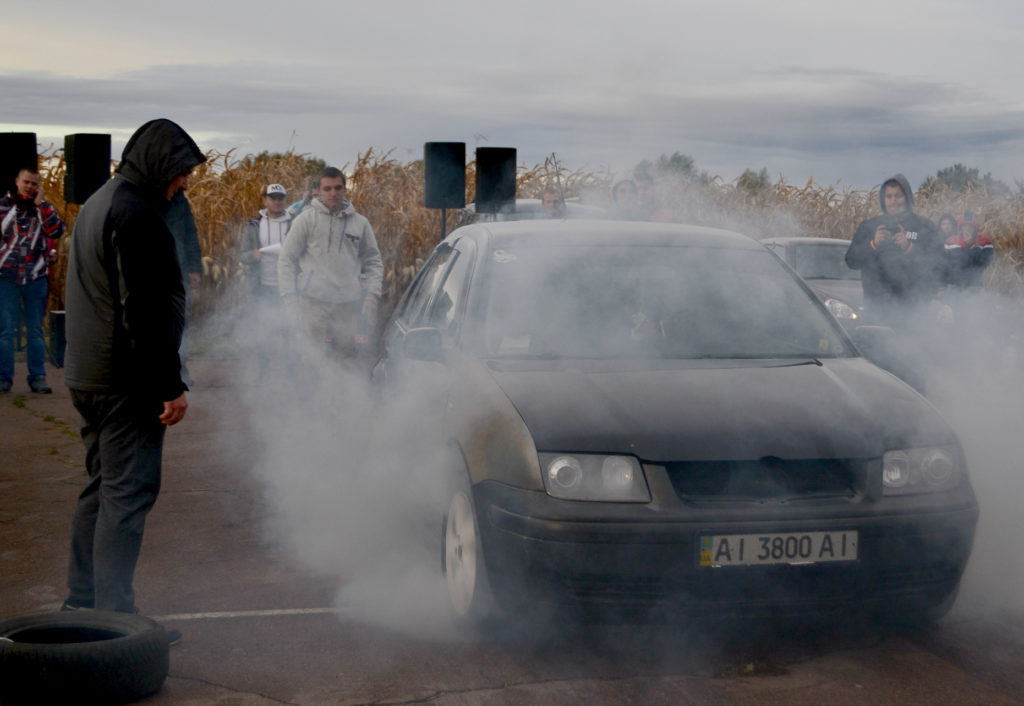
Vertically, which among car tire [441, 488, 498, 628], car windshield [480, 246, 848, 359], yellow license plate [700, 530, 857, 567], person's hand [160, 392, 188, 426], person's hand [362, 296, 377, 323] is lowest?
car tire [441, 488, 498, 628]

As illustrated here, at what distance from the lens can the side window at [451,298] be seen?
4982mm

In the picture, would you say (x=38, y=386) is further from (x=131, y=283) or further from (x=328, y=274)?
(x=131, y=283)

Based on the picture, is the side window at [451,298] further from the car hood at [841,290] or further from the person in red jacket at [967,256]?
the car hood at [841,290]

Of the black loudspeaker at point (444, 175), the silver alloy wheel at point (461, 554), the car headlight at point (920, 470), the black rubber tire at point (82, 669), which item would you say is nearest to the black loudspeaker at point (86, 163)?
the black loudspeaker at point (444, 175)

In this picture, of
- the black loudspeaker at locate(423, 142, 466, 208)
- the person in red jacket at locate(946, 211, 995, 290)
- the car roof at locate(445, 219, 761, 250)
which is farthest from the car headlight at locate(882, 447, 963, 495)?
the black loudspeaker at locate(423, 142, 466, 208)

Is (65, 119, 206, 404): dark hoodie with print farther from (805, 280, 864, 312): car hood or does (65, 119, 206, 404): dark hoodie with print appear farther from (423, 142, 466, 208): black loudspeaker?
(805, 280, 864, 312): car hood

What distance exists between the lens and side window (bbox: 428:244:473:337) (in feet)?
16.3

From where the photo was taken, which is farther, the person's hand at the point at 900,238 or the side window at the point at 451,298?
the person's hand at the point at 900,238

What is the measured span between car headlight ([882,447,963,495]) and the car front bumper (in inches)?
2.6

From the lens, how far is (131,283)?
3.91 meters

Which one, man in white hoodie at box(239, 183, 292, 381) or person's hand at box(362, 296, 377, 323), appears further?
man in white hoodie at box(239, 183, 292, 381)

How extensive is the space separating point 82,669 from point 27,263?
7.42 m

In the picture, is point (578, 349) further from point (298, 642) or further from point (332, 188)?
point (332, 188)

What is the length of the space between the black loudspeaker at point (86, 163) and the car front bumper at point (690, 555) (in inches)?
327
